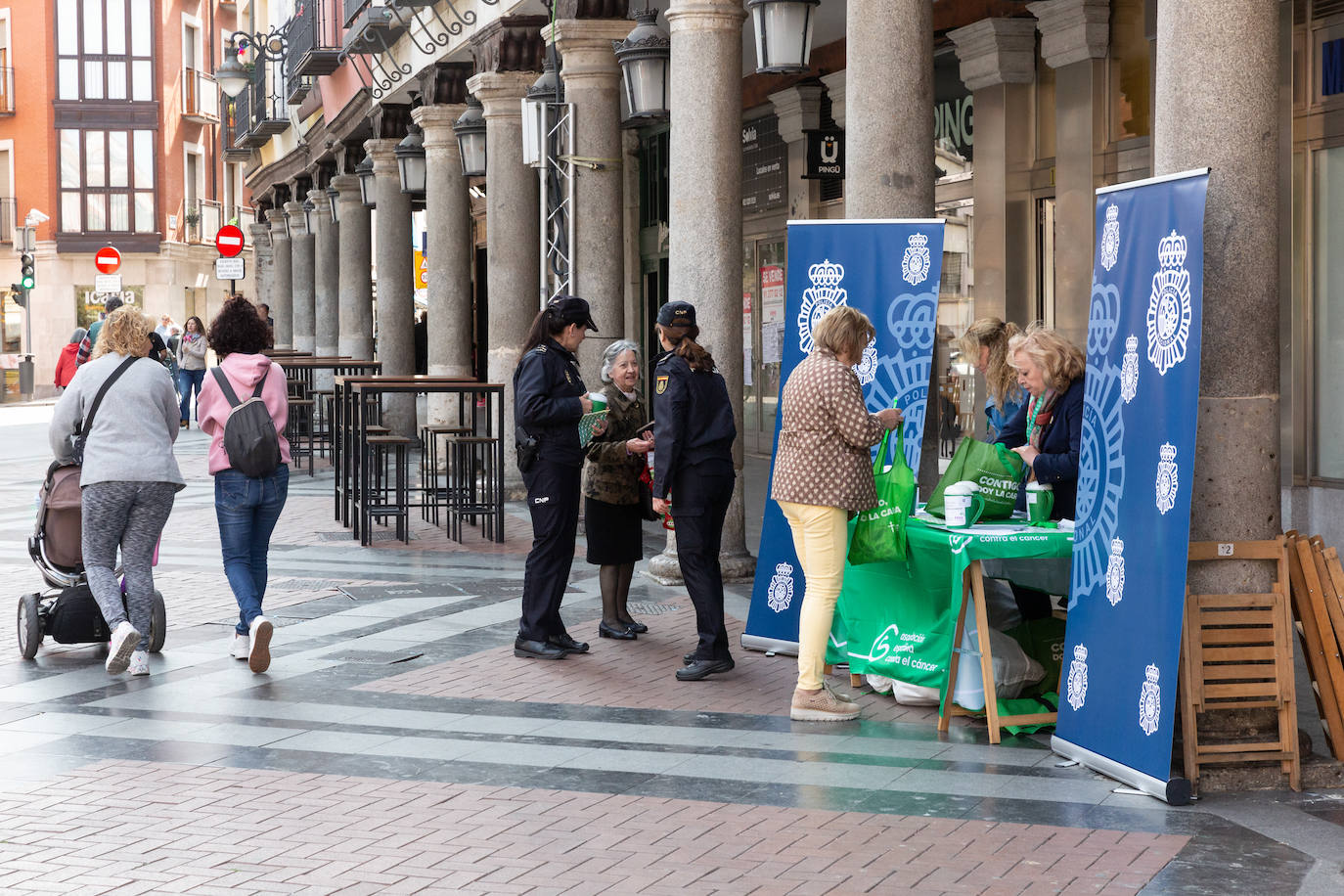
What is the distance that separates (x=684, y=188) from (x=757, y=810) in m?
5.64

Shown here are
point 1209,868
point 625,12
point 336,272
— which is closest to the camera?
point 1209,868

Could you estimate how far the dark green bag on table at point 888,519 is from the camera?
273 inches

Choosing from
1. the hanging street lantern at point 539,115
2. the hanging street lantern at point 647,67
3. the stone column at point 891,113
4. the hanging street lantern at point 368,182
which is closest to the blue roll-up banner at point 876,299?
the stone column at point 891,113

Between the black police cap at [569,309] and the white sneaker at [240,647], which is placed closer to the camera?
the black police cap at [569,309]

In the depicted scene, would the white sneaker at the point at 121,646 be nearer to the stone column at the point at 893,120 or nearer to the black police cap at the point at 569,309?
Result: the black police cap at the point at 569,309

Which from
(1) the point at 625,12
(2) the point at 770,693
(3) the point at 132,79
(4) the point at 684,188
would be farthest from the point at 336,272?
(3) the point at 132,79

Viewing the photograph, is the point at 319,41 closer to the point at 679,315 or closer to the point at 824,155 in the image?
the point at 824,155

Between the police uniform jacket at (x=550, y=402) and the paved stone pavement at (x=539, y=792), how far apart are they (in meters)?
1.06

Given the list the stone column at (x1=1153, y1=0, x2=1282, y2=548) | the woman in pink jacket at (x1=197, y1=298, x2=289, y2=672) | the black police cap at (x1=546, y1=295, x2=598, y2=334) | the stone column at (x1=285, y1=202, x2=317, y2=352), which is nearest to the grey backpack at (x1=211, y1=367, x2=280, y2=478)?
the woman in pink jacket at (x1=197, y1=298, x2=289, y2=672)

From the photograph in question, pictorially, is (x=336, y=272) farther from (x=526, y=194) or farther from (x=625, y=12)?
(x=625, y=12)

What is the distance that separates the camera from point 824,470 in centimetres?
690

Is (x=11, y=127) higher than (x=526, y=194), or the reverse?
(x=11, y=127)

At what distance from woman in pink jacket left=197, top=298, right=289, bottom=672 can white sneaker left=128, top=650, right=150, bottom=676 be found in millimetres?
501

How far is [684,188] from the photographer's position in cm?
1053
